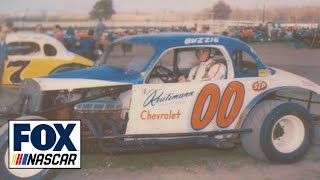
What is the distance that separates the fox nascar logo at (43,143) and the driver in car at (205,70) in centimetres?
173

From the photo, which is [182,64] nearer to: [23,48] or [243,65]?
[243,65]

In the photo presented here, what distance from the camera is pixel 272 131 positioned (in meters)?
6.41

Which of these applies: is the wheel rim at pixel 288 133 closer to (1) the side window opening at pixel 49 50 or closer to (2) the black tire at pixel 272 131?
(2) the black tire at pixel 272 131

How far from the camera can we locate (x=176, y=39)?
650cm

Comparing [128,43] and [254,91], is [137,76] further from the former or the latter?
[254,91]

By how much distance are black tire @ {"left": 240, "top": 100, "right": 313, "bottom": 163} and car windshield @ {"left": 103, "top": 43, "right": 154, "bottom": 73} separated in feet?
4.74

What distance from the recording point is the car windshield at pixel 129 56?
6387mm

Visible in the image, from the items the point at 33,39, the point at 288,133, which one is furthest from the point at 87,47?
the point at 288,133

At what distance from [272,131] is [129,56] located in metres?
1.97

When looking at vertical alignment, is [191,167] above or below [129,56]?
below

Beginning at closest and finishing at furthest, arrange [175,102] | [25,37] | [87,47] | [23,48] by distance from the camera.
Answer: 1. [175,102]
2. [23,48]
3. [25,37]
4. [87,47]

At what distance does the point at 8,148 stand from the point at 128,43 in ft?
7.76

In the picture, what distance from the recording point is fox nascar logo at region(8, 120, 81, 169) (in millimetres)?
5198

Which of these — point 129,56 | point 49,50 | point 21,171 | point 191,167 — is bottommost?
point 191,167
